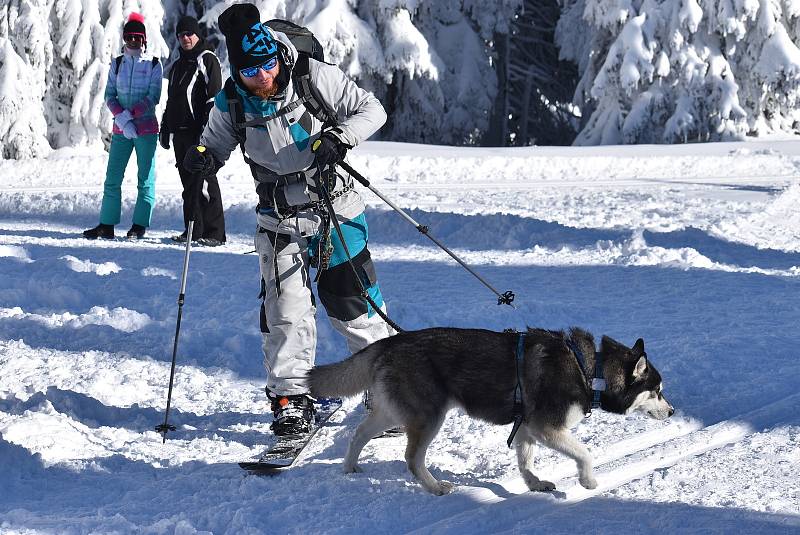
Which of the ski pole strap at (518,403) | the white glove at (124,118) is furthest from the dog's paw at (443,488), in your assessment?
the white glove at (124,118)

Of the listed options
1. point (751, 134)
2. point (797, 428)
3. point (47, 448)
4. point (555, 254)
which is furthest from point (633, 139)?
point (47, 448)

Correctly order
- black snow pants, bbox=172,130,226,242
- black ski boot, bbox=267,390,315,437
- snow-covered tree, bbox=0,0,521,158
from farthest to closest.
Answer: snow-covered tree, bbox=0,0,521,158 < black snow pants, bbox=172,130,226,242 < black ski boot, bbox=267,390,315,437

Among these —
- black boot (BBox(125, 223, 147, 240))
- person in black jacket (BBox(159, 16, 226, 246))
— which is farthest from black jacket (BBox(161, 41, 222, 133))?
black boot (BBox(125, 223, 147, 240))

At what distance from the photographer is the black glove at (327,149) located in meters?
4.66

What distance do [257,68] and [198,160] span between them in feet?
2.11

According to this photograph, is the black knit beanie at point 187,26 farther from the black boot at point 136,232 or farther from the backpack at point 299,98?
the backpack at point 299,98

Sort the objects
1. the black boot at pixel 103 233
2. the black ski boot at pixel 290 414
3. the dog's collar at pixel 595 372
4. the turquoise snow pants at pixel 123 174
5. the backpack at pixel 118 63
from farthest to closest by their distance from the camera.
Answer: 1. the black boot at pixel 103 233
2. the turquoise snow pants at pixel 123 174
3. the backpack at pixel 118 63
4. the black ski boot at pixel 290 414
5. the dog's collar at pixel 595 372

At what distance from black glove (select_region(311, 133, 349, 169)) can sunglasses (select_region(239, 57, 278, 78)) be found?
0.42 metres

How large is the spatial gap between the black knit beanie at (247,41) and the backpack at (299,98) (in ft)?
0.62

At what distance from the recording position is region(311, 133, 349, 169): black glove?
4664mm

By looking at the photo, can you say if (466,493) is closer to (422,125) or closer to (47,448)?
(47,448)

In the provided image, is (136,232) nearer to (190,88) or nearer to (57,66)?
(190,88)

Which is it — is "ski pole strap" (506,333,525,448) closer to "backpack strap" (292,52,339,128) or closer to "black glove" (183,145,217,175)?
"backpack strap" (292,52,339,128)

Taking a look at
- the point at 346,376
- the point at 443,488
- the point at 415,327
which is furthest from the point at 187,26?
the point at 443,488
